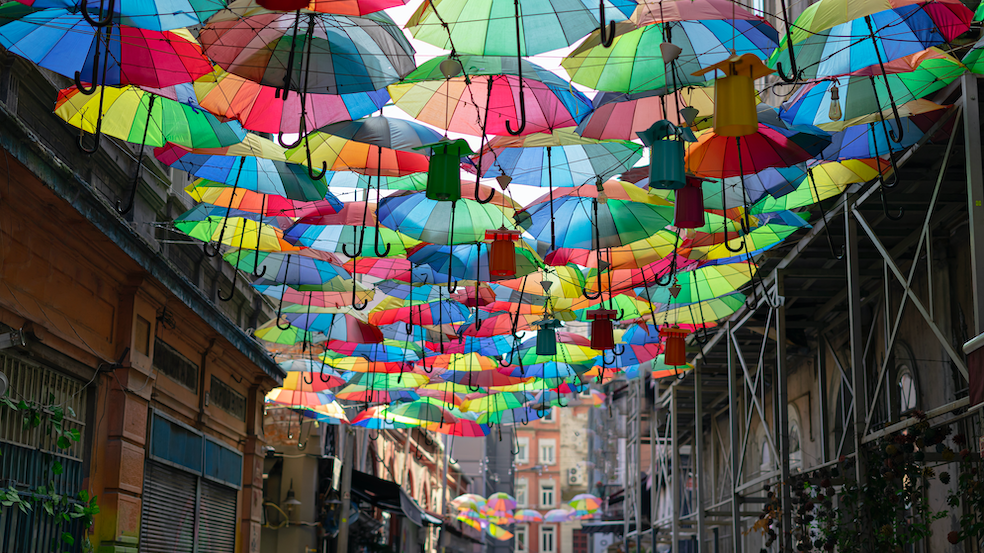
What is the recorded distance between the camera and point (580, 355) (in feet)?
55.6

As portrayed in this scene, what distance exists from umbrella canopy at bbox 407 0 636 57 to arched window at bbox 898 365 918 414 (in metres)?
8.01

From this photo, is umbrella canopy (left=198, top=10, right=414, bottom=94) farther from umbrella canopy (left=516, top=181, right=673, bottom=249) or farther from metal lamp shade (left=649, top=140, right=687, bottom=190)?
umbrella canopy (left=516, top=181, right=673, bottom=249)

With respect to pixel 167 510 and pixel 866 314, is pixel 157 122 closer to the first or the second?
pixel 167 510

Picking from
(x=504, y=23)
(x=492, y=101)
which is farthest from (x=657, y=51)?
(x=492, y=101)

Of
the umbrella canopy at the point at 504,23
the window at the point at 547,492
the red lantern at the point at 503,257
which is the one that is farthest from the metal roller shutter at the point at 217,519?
the window at the point at 547,492

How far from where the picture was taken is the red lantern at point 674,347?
14180 mm

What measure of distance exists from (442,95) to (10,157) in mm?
3554

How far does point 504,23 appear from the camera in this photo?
732cm

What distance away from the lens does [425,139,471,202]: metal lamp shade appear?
26.6 ft

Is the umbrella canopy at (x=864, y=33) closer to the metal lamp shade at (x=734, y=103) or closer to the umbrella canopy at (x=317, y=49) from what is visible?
the metal lamp shade at (x=734, y=103)

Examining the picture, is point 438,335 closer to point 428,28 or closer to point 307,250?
point 307,250

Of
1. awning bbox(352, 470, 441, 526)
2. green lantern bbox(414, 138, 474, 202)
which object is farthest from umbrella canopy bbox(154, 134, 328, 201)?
awning bbox(352, 470, 441, 526)

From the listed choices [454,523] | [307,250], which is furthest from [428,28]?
[454,523]

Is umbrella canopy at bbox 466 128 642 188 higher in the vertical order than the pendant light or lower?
higher
